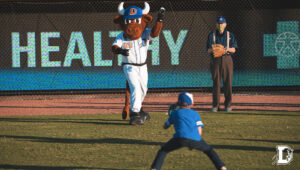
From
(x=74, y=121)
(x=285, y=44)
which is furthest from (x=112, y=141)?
(x=285, y=44)

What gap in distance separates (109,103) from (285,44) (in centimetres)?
587

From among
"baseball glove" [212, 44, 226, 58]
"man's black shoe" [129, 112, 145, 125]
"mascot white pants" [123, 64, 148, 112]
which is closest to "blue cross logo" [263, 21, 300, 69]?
"baseball glove" [212, 44, 226, 58]

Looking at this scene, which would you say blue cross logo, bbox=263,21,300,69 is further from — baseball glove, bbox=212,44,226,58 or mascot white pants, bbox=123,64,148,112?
mascot white pants, bbox=123,64,148,112

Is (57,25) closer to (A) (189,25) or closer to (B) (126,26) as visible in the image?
(A) (189,25)

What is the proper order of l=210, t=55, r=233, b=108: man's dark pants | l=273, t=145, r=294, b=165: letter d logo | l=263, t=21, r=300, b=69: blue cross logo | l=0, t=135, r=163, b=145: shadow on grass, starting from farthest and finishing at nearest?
l=263, t=21, r=300, b=69: blue cross logo
l=210, t=55, r=233, b=108: man's dark pants
l=0, t=135, r=163, b=145: shadow on grass
l=273, t=145, r=294, b=165: letter d logo

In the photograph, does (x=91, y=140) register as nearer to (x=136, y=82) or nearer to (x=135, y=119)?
(x=135, y=119)

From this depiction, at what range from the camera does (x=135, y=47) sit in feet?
32.9

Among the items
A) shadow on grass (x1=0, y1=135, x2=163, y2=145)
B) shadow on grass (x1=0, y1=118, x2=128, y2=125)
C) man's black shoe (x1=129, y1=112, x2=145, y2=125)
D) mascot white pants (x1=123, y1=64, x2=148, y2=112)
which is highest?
mascot white pants (x1=123, y1=64, x2=148, y2=112)

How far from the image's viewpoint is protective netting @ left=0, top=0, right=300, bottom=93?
626 inches

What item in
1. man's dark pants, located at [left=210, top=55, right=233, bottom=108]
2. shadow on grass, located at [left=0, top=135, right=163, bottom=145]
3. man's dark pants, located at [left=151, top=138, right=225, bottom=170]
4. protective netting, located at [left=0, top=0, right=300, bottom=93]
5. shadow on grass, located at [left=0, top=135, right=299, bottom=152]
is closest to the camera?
man's dark pants, located at [left=151, top=138, right=225, bottom=170]

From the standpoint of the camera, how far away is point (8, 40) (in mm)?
15875

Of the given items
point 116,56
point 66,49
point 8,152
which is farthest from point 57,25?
point 8,152

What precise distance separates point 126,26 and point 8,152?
Result: 348cm

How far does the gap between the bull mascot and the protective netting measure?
19.3ft
